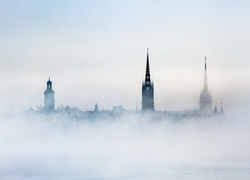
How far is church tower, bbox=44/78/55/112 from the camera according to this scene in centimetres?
11188

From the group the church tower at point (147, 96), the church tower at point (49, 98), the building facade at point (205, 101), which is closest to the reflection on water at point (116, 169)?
the church tower at point (49, 98)

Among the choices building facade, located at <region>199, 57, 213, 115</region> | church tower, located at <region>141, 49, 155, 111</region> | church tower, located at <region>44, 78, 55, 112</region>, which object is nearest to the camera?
church tower, located at <region>44, 78, 55, 112</region>

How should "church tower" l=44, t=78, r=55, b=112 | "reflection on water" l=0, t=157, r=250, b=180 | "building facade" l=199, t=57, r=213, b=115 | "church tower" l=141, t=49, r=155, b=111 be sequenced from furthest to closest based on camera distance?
"building facade" l=199, t=57, r=213, b=115 < "church tower" l=141, t=49, r=155, b=111 < "church tower" l=44, t=78, r=55, b=112 < "reflection on water" l=0, t=157, r=250, b=180

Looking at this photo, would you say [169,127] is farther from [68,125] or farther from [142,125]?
[68,125]

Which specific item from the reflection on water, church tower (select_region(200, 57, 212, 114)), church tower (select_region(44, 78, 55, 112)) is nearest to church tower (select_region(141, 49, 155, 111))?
church tower (select_region(44, 78, 55, 112))

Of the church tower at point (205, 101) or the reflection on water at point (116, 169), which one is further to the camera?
the church tower at point (205, 101)

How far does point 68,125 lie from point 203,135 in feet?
69.0

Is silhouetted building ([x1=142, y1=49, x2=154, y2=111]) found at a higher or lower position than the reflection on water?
higher

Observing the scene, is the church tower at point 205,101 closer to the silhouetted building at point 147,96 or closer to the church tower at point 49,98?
the silhouetted building at point 147,96

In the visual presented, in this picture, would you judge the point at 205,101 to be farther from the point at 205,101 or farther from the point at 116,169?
the point at 116,169

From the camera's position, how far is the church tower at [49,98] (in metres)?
112

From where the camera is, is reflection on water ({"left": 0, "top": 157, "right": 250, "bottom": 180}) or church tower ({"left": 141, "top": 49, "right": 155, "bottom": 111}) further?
church tower ({"left": 141, "top": 49, "right": 155, "bottom": 111})

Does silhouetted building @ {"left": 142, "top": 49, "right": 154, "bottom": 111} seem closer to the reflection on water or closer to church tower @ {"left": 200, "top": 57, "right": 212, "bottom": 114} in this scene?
church tower @ {"left": 200, "top": 57, "right": 212, "bottom": 114}

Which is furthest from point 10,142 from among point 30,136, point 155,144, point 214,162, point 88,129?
point 214,162
